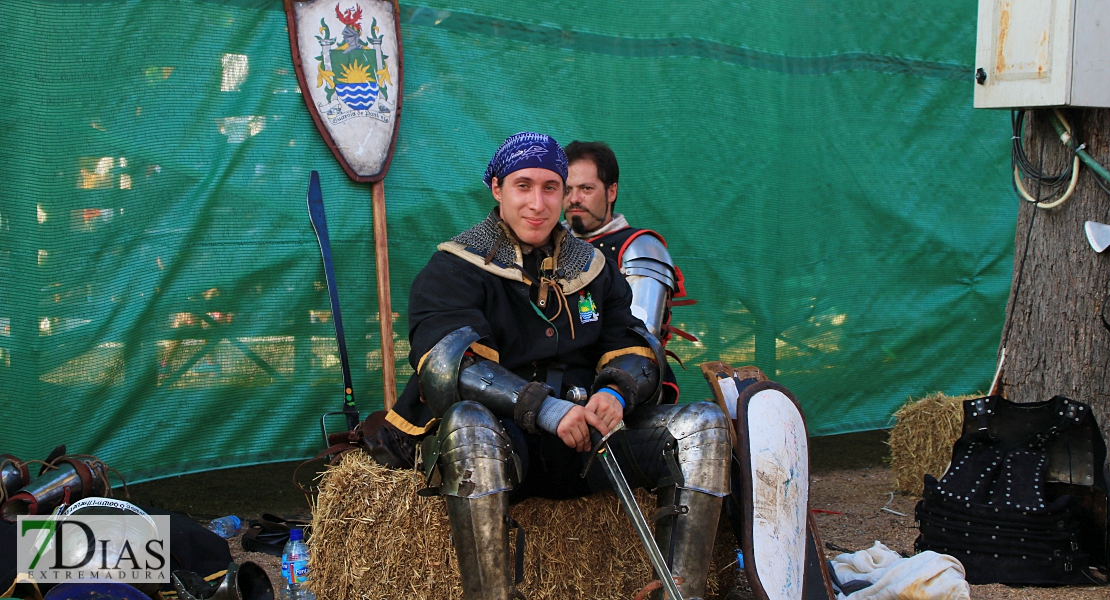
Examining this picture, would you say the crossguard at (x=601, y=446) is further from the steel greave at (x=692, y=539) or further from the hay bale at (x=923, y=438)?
the hay bale at (x=923, y=438)

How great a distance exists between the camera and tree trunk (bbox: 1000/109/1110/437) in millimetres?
3828

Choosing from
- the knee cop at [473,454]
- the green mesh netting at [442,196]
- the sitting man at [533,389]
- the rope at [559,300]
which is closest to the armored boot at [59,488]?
the green mesh netting at [442,196]

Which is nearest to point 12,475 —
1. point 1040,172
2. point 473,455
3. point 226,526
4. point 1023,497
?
point 226,526

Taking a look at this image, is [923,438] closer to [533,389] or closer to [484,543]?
[533,389]

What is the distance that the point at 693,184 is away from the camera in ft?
14.3

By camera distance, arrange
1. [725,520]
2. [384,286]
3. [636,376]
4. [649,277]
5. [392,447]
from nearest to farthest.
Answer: [636,376]
[392,447]
[725,520]
[649,277]
[384,286]

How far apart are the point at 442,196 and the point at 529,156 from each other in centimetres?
113

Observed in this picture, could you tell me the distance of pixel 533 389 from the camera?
8.45 feet

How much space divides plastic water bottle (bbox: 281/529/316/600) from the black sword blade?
0.55 m

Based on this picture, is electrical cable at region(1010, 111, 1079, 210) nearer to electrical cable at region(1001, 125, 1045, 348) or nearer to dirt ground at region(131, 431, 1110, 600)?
electrical cable at region(1001, 125, 1045, 348)

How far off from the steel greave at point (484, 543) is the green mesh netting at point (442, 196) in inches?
55.7

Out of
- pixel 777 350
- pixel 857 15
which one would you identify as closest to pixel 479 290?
pixel 777 350

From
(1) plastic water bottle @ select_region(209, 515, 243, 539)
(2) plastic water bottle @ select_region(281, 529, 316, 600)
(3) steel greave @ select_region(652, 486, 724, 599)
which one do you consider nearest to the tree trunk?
(3) steel greave @ select_region(652, 486, 724, 599)

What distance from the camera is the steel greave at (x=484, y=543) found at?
2.45 metres
